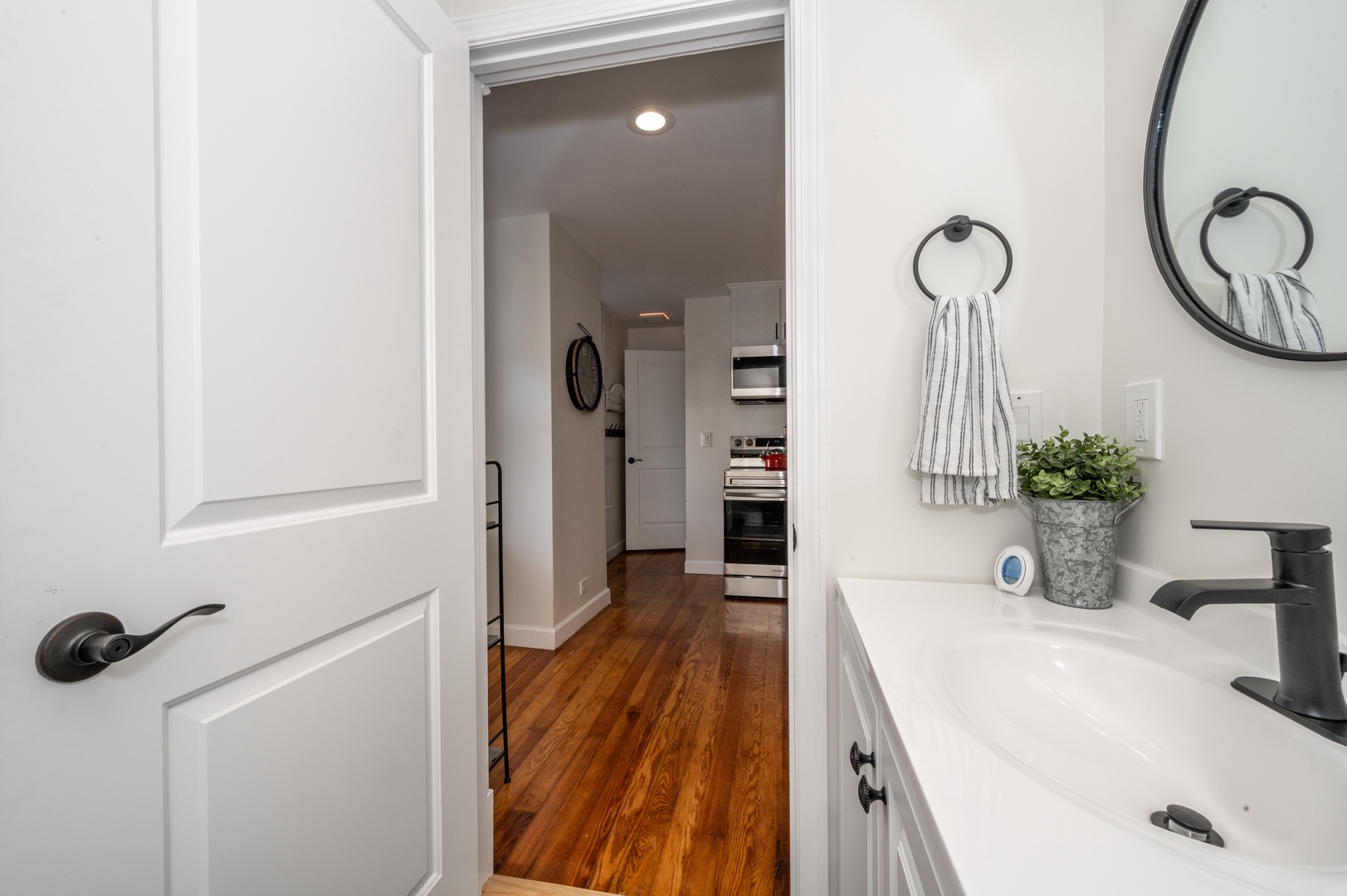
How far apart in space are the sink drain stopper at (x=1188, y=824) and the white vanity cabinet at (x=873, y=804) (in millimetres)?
244

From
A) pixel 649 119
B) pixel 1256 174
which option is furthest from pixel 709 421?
pixel 1256 174

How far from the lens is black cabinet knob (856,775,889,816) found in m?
0.63

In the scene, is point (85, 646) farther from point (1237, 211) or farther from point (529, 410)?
point (529, 410)

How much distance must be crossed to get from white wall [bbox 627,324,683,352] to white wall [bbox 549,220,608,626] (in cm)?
220

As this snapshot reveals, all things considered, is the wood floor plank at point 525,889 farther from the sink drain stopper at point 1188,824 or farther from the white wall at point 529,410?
the white wall at point 529,410

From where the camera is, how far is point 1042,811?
405mm

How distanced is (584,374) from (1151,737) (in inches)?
125

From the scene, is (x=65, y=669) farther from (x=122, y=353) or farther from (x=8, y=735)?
(x=122, y=353)

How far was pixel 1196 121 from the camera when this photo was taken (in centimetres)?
78

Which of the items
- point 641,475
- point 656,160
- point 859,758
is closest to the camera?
point 859,758

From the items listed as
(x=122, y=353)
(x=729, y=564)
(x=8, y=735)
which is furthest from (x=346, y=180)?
(x=729, y=564)

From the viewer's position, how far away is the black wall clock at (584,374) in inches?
128

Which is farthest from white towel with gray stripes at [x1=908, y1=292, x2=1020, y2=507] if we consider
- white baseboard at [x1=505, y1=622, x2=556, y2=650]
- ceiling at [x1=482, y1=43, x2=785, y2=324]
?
white baseboard at [x1=505, y1=622, x2=556, y2=650]

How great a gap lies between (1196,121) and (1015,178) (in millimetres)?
285
